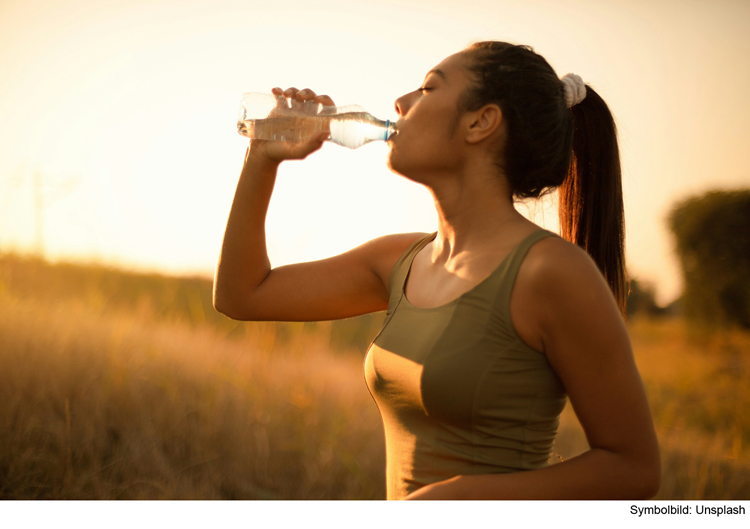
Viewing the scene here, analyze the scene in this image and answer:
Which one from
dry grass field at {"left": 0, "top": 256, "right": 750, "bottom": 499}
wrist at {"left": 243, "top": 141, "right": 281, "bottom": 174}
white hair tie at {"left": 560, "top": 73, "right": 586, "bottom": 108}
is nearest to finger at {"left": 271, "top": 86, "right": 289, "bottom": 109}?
wrist at {"left": 243, "top": 141, "right": 281, "bottom": 174}

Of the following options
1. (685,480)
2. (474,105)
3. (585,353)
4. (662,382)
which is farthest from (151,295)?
(662,382)

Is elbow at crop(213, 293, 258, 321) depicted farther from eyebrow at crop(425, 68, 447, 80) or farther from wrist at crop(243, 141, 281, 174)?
eyebrow at crop(425, 68, 447, 80)

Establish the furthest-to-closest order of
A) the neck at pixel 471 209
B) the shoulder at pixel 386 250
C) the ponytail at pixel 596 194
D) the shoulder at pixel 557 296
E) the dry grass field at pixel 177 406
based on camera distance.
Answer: the dry grass field at pixel 177 406 → the shoulder at pixel 386 250 → the ponytail at pixel 596 194 → the neck at pixel 471 209 → the shoulder at pixel 557 296

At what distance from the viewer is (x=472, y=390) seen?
0.92 meters

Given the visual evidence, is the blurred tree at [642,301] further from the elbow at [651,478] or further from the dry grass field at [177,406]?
the elbow at [651,478]

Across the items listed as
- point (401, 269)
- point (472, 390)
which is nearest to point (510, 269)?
point (472, 390)

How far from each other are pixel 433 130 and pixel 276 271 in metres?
0.53

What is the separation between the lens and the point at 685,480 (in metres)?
3.00

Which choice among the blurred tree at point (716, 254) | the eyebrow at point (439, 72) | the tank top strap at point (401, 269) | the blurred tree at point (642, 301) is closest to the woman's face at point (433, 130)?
the eyebrow at point (439, 72)

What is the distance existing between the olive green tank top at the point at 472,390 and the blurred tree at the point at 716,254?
351 centimetres

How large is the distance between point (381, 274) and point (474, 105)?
1.47 ft

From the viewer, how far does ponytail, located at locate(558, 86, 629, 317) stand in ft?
4.00

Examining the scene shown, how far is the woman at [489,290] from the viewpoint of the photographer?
88 cm

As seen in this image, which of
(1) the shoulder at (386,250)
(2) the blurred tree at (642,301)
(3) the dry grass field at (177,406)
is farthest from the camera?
(2) the blurred tree at (642,301)
